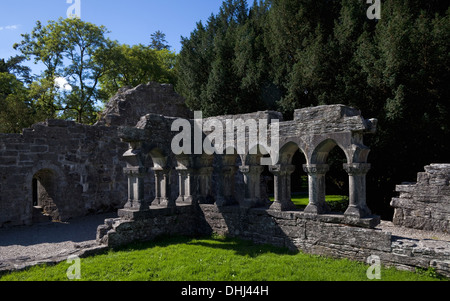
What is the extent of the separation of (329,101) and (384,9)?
10.9 feet

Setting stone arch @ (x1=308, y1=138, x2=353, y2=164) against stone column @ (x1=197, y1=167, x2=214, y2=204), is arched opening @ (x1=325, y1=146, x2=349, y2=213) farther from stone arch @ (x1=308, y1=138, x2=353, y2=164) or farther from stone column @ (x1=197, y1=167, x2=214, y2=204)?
stone arch @ (x1=308, y1=138, x2=353, y2=164)

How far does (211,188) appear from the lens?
1043 centimetres

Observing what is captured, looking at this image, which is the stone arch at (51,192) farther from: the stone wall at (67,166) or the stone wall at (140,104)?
the stone wall at (140,104)

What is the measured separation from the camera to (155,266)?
21.1 feet

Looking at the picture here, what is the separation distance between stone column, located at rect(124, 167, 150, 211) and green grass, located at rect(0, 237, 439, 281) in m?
1.13

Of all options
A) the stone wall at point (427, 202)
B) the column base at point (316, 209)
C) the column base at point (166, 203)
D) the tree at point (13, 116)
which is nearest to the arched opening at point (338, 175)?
the stone wall at point (427, 202)

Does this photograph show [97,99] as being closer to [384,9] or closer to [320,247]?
[384,9]

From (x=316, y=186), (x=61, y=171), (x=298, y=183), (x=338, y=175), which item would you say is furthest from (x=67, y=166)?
(x=298, y=183)

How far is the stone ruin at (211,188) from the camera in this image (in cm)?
693

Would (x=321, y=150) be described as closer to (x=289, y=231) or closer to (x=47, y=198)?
(x=289, y=231)

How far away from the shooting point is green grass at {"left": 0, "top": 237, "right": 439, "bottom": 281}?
19.2ft

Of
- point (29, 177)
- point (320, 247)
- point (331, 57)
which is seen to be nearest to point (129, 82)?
point (29, 177)

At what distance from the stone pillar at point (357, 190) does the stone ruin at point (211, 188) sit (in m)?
0.02

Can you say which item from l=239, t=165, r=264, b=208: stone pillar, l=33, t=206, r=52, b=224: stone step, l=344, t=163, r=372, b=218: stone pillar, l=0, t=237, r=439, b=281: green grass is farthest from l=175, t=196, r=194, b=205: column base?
l=33, t=206, r=52, b=224: stone step
